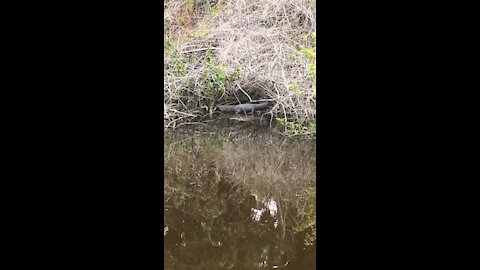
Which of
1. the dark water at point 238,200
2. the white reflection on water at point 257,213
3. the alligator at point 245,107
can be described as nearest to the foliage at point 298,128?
the dark water at point 238,200

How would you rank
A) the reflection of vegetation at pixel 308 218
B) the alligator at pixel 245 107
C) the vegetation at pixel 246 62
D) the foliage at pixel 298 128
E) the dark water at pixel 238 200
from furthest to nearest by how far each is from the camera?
the alligator at pixel 245 107, the vegetation at pixel 246 62, the foliage at pixel 298 128, the reflection of vegetation at pixel 308 218, the dark water at pixel 238 200

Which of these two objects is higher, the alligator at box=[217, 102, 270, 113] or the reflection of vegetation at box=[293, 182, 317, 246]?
the alligator at box=[217, 102, 270, 113]

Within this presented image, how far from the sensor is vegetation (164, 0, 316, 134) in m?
5.50

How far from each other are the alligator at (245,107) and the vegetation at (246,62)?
73 millimetres

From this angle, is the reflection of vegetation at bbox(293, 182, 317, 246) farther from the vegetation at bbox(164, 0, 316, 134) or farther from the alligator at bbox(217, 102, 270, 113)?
the alligator at bbox(217, 102, 270, 113)

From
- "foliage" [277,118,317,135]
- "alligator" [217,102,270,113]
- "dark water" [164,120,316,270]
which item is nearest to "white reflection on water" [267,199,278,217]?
"dark water" [164,120,316,270]

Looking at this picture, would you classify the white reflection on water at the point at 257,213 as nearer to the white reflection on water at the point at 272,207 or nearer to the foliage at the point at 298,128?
the white reflection on water at the point at 272,207

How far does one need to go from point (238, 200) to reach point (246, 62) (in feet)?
8.27

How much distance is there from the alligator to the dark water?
329 mm

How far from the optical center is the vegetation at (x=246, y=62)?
5.50 meters

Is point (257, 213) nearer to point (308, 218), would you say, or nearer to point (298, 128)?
point (308, 218)
